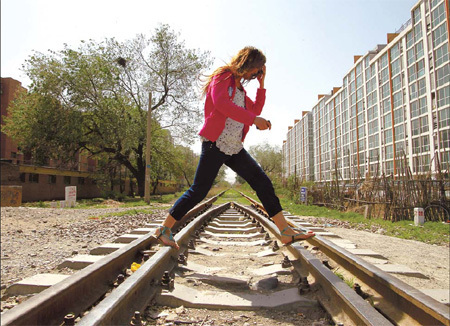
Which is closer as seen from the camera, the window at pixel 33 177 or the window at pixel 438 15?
the window at pixel 33 177

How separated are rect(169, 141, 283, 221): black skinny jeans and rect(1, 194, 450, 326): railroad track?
1.50 ft

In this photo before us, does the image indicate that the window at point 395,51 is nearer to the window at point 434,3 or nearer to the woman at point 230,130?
the window at point 434,3

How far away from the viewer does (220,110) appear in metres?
2.61

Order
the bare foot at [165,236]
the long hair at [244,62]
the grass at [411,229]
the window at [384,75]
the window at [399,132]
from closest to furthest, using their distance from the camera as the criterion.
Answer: the long hair at [244,62], the bare foot at [165,236], the grass at [411,229], the window at [399,132], the window at [384,75]

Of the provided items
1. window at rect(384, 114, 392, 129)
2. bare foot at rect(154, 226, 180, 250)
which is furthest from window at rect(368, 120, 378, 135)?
bare foot at rect(154, 226, 180, 250)

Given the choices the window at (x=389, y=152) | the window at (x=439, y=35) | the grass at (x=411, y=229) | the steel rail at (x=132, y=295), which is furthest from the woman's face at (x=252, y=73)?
the window at (x=389, y=152)

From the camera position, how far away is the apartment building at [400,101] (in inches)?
1277

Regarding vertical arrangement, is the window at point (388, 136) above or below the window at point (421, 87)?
below

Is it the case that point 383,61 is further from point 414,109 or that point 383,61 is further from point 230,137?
point 230,137

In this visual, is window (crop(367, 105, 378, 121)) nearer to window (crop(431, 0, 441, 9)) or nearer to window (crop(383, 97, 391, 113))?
window (crop(383, 97, 391, 113))

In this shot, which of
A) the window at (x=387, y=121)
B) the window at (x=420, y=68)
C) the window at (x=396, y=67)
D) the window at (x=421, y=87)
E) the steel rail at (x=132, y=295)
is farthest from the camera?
the window at (x=387, y=121)

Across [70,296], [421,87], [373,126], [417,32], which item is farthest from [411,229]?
[373,126]

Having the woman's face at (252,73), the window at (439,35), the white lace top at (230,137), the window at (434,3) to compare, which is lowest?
the white lace top at (230,137)

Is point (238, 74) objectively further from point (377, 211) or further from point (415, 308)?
point (377, 211)
